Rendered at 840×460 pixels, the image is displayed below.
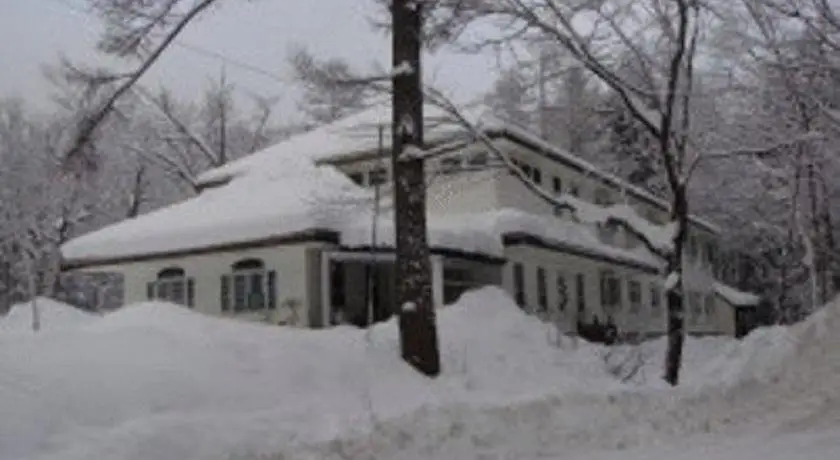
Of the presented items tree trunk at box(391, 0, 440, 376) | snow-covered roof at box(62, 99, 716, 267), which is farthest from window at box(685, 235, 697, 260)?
tree trunk at box(391, 0, 440, 376)

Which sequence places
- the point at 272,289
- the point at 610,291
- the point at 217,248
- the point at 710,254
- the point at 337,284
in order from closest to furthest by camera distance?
the point at 272,289 → the point at 217,248 → the point at 337,284 → the point at 610,291 → the point at 710,254

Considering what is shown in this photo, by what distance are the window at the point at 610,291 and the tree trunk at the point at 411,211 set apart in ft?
92.0

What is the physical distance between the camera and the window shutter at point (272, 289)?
94.8 feet

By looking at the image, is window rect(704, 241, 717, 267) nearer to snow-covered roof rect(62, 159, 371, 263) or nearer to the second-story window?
snow-covered roof rect(62, 159, 371, 263)

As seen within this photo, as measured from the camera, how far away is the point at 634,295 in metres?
46.3

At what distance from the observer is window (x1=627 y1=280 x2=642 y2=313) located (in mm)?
45500

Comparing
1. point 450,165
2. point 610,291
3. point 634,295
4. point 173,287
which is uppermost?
point 450,165

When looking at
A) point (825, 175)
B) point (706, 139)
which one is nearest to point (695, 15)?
point (706, 139)

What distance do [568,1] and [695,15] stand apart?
97.3 inches

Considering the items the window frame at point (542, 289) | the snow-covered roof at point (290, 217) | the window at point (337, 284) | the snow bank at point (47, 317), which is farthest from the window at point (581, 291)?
the snow bank at point (47, 317)

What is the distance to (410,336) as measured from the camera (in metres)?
14.2

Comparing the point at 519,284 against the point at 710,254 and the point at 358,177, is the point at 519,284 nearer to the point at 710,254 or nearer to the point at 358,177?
the point at 358,177

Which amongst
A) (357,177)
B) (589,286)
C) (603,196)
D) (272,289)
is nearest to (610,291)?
(589,286)

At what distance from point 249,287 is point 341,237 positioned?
3.74 m
